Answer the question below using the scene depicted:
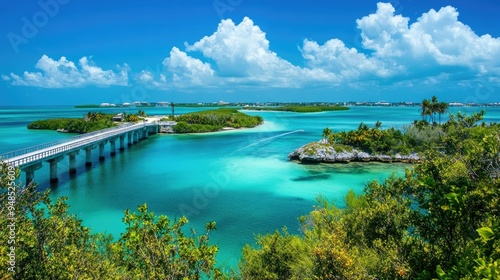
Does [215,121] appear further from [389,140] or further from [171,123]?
[389,140]

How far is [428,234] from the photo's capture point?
9.33 m

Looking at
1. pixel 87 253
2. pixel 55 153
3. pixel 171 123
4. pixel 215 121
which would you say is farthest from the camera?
pixel 215 121

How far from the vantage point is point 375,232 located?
42.3ft

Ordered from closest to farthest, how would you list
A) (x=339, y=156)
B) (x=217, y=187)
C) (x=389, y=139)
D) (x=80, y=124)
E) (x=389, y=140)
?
(x=217, y=187) < (x=339, y=156) < (x=389, y=140) < (x=389, y=139) < (x=80, y=124)

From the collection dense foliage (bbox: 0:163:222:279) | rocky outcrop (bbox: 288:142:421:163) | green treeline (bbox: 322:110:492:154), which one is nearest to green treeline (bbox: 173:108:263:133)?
green treeline (bbox: 322:110:492:154)

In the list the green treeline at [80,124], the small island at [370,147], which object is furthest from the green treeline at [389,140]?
the green treeline at [80,124]

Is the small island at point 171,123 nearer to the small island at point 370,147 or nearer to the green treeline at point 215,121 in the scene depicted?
the green treeline at point 215,121

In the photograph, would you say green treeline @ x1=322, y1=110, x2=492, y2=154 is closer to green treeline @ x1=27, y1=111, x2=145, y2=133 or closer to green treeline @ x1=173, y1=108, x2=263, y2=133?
green treeline @ x1=173, y1=108, x2=263, y2=133

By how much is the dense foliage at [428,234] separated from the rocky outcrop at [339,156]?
3553 cm

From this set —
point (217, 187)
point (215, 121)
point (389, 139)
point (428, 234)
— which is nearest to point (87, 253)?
point (428, 234)

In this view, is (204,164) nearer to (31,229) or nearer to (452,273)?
(31,229)

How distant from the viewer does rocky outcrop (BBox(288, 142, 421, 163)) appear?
2003 inches

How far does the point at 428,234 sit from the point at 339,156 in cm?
4251

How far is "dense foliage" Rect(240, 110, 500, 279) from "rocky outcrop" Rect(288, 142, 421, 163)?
35.5m
